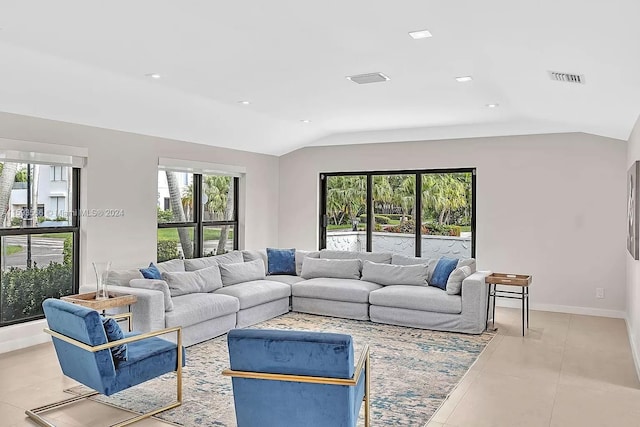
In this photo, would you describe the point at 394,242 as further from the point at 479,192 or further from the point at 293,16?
the point at 293,16

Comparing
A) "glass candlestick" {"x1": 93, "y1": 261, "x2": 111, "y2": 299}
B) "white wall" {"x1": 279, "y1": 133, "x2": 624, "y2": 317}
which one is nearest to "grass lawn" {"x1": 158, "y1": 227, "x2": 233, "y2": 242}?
"glass candlestick" {"x1": 93, "y1": 261, "x2": 111, "y2": 299}

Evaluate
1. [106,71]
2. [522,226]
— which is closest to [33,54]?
[106,71]

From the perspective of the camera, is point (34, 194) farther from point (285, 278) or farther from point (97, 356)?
point (285, 278)

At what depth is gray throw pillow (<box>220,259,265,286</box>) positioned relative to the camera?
258 inches

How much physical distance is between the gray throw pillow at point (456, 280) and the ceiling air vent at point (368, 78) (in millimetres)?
2461

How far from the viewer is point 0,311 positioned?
514 centimetres

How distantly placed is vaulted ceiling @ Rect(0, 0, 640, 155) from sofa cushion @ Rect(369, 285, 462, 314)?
2.17 meters

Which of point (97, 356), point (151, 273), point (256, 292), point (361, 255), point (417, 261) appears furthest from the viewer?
point (361, 255)

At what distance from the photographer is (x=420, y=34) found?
3580 millimetres

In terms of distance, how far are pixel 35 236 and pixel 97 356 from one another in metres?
2.74

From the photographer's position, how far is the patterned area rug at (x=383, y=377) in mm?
3658

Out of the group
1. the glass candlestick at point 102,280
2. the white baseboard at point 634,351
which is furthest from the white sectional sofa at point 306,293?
the white baseboard at point 634,351

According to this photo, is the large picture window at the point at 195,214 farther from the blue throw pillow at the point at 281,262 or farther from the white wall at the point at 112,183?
the blue throw pillow at the point at 281,262

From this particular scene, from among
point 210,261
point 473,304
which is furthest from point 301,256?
point 473,304
